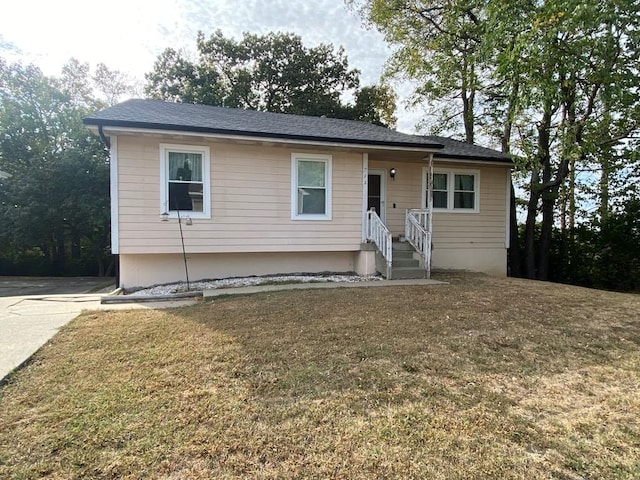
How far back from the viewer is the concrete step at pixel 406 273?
26.8ft

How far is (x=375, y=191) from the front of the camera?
998 centimetres

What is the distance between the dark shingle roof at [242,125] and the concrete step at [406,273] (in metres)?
2.94

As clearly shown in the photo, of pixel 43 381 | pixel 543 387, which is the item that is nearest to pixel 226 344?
pixel 43 381

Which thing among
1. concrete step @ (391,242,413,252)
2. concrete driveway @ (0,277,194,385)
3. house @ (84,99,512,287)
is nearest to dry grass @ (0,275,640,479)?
concrete driveway @ (0,277,194,385)

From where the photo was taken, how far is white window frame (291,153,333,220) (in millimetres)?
8203

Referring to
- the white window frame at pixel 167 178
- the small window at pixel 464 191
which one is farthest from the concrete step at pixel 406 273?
the white window frame at pixel 167 178

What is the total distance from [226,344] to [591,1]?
9429mm

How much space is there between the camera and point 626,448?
82.4 inches

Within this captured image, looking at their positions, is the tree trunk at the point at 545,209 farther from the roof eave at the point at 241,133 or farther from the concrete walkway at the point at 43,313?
the concrete walkway at the point at 43,313

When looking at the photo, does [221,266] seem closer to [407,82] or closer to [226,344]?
[226,344]

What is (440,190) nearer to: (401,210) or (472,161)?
(472,161)

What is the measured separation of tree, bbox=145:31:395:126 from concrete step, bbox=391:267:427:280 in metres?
13.7

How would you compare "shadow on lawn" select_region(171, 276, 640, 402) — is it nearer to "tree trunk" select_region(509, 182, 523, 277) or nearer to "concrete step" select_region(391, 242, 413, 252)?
"concrete step" select_region(391, 242, 413, 252)

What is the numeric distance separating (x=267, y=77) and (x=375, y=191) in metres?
14.0
